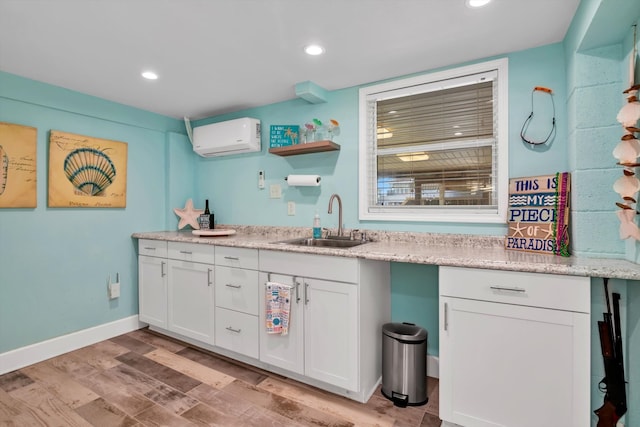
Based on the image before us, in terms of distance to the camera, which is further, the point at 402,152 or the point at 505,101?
the point at 402,152

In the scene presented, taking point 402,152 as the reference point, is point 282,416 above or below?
below

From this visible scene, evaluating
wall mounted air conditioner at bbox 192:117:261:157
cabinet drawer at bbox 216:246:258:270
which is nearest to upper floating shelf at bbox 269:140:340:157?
wall mounted air conditioner at bbox 192:117:261:157

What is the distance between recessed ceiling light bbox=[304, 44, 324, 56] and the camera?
1.94 meters

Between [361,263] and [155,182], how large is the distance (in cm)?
246

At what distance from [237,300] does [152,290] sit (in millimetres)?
1109

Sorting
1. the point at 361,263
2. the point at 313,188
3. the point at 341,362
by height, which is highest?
the point at 313,188

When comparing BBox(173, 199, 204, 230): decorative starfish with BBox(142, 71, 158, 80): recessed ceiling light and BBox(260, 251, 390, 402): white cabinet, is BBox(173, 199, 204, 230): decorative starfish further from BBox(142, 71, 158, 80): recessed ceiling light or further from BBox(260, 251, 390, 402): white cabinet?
BBox(260, 251, 390, 402): white cabinet

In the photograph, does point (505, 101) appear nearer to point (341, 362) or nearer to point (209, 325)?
point (341, 362)

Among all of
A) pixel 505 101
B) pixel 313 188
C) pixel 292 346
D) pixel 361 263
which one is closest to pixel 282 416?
pixel 292 346

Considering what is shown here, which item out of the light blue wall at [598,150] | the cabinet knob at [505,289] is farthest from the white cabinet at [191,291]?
the light blue wall at [598,150]

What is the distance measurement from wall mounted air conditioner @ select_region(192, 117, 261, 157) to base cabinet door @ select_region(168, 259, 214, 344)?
1.15 meters

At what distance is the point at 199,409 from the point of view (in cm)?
185

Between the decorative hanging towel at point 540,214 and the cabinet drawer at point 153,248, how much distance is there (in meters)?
2.68

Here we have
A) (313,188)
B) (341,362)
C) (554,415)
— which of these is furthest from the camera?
(313,188)
